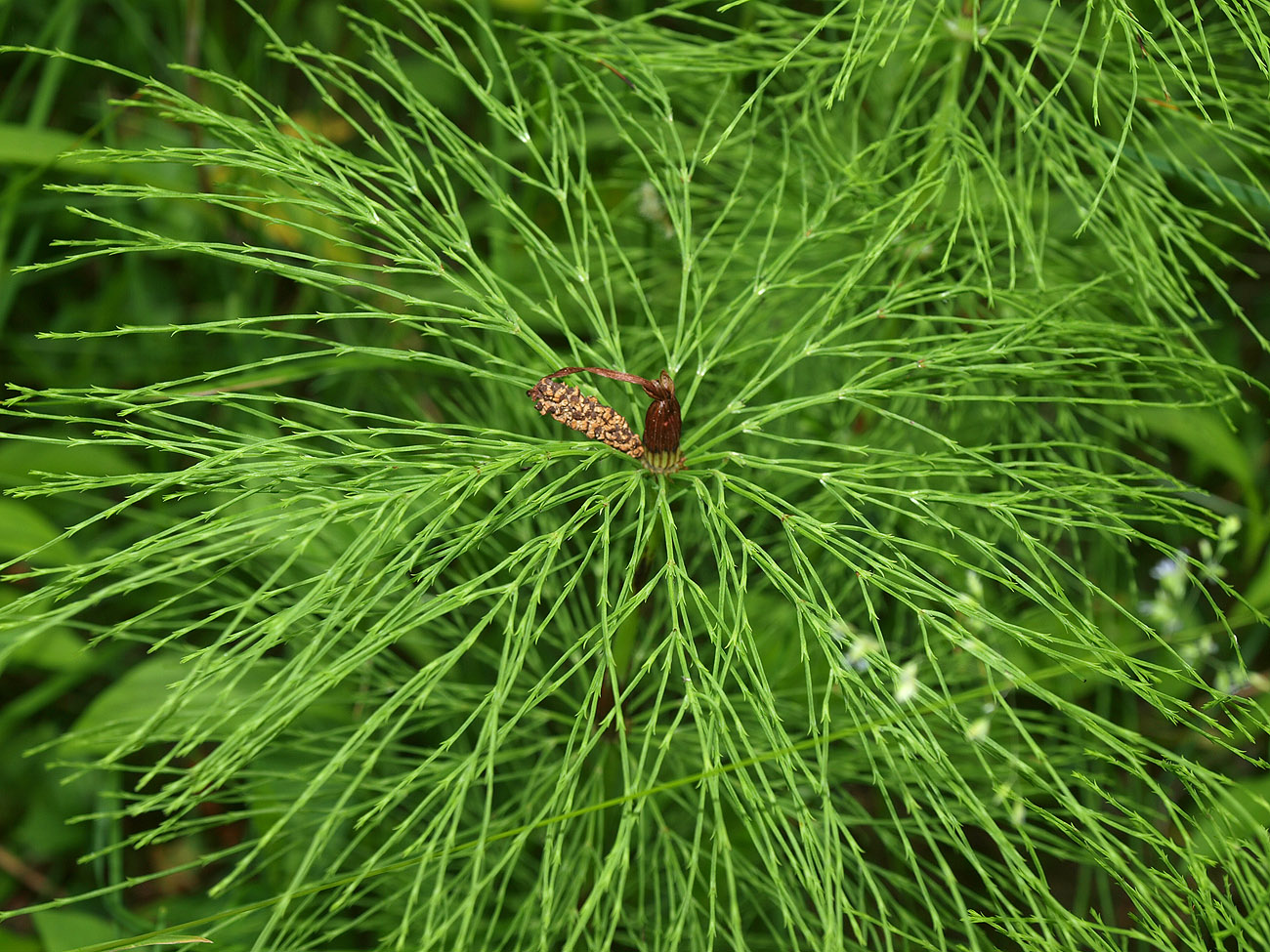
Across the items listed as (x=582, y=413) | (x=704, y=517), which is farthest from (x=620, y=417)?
(x=704, y=517)

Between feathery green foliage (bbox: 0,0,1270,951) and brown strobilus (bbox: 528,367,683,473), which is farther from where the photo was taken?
brown strobilus (bbox: 528,367,683,473)

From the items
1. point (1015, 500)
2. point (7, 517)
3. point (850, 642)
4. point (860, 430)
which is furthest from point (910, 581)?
point (7, 517)

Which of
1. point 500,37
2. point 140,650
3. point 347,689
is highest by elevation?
point 500,37

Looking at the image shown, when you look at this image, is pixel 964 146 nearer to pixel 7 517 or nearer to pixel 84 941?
pixel 7 517

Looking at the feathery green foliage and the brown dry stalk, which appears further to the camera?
the brown dry stalk

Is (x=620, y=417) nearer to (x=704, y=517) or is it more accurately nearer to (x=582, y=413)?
(x=582, y=413)
